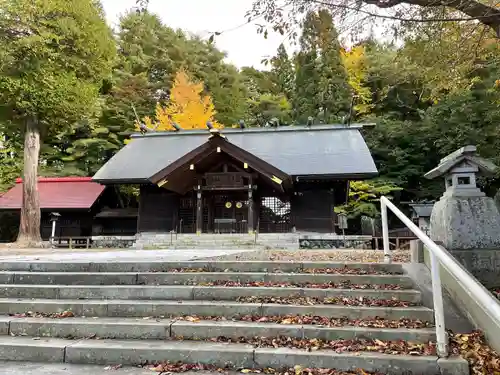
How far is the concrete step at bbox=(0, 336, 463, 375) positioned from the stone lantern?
57.9 inches

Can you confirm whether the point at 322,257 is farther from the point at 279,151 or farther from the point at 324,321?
the point at 279,151

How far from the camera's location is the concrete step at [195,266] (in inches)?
177

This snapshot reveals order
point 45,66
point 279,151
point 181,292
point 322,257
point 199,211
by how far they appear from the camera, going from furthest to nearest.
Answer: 1. point 279,151
2. point 199,211
3. point 45,66
4. point 322,257
5. point 181,292

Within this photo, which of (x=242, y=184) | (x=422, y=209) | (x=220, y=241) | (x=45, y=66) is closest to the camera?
(x=220, y=241)

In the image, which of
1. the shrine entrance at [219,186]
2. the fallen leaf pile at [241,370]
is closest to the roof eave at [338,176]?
Answer: the shrine entrance at [219,186]

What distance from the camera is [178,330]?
3312 millimetres

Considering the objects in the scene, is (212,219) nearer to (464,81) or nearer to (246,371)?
(464,81)

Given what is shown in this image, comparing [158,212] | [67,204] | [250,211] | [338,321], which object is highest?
[67,204]

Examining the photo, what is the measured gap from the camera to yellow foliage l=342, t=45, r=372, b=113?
25938 mm

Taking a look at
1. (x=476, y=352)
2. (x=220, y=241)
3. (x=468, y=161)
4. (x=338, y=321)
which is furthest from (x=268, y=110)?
(x=476, y=352)

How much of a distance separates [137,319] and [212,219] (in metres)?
13.2

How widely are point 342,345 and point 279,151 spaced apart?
1526 centimetres

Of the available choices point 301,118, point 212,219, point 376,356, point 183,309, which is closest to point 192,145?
point 212,219

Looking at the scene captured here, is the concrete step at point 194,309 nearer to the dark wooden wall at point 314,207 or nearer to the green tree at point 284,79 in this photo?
the dark wooden wall at point 314,207
